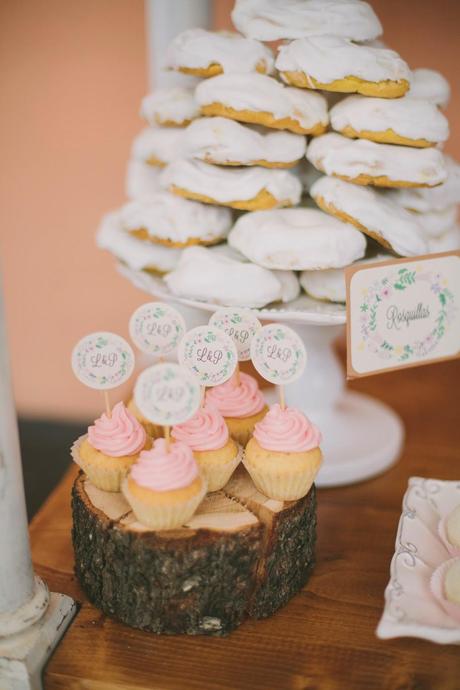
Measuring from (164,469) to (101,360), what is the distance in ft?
0.67

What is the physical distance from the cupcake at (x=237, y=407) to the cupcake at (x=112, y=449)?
0.52 ft

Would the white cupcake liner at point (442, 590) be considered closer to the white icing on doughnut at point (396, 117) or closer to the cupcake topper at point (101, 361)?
the cupcake topper at point (101, 361)

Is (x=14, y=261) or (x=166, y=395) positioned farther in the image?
(x=14, y=261)

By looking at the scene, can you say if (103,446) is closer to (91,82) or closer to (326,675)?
(326,675)

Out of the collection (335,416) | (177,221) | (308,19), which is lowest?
(335,416)

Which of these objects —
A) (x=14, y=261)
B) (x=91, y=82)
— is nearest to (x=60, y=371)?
(x=14, y=261)

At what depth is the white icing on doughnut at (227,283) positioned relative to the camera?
1.23 m

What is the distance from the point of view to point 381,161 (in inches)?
47.2

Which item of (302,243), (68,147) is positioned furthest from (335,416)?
(68,147)

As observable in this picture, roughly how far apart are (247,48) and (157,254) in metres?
0.40

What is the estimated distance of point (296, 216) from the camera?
1294 mm

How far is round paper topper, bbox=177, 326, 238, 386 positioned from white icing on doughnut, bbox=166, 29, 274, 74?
1.63 feet

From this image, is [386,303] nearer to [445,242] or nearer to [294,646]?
[445,242]

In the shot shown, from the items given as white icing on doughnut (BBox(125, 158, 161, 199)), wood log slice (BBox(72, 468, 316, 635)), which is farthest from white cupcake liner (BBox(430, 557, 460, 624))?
white icing on doughnut (BBox(125, 158, 161, 199))
